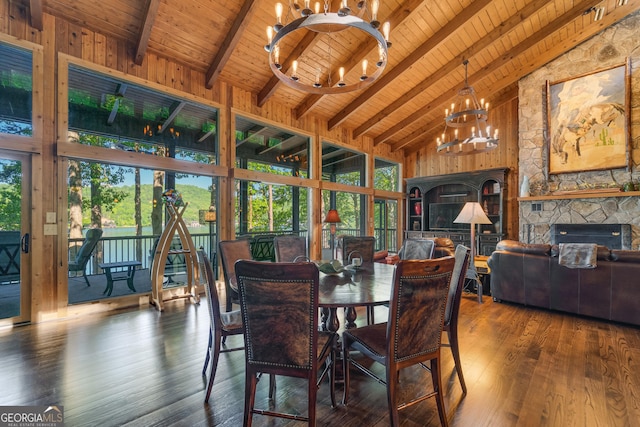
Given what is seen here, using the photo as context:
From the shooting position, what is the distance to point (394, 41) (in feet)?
16.2

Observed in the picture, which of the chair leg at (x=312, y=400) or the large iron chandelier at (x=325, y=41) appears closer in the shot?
the chair leg at (x=312, y=400)

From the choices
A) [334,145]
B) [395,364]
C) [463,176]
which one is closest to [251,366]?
[395,364]

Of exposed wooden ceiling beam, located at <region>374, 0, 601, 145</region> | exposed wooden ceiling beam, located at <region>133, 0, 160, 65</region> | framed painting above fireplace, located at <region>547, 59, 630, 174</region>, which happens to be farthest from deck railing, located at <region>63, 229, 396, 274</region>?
framed painting above fireplace, located at <region>547, 59, 630, 174</region>

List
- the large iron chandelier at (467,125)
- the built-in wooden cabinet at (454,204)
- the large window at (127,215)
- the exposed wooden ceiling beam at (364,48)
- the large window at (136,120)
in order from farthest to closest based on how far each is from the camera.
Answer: the built-in wooden cabinet at (454,204), the large iron chandelier at (467,125), the exposed wooden ceiling beam at (364,48), the large window at (127,215), the large window at (136,120)

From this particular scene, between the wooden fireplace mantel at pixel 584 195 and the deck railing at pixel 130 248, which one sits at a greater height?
the wooden fireplace mantel at pixel 584 195

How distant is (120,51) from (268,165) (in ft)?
9.03

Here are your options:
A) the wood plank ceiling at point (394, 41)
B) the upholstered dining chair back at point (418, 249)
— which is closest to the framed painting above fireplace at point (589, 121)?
the wood plank ceiling at point (394, 41)

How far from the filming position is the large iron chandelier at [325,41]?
7.22ft

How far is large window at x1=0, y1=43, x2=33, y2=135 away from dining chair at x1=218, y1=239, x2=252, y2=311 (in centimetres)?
258

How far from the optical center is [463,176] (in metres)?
7.97

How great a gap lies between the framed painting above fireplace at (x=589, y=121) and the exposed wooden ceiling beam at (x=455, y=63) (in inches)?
90.9

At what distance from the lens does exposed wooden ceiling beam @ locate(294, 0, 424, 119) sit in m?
4.21

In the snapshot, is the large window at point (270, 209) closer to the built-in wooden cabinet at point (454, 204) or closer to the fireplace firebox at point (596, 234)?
the built-in wooden cabinet at point (454, 204)

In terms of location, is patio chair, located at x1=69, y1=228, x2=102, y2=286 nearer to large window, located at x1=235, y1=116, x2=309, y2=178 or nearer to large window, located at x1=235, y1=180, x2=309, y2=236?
large window, located at x1=235, y1=180, x2=309, y2=236
